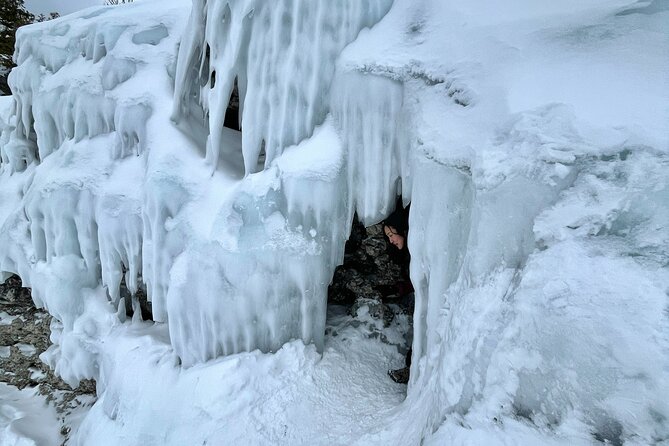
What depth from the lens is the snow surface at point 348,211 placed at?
4.83 feet

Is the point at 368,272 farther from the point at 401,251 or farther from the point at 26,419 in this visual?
the point at 26,419

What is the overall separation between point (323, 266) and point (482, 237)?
53.2 inches

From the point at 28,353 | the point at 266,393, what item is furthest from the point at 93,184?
the point at 266,393

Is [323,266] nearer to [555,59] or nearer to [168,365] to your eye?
[168,365]

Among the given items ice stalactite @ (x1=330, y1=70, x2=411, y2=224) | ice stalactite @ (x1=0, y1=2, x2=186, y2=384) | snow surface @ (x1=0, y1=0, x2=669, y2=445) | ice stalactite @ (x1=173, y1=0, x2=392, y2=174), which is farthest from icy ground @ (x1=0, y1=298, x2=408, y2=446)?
ice stalactite @ (x1=173, y1=0, x2=392, y2=174)

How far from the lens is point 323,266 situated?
2922 mm

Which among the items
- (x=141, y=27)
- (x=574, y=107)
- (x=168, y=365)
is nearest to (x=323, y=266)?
(x=168, y=365)

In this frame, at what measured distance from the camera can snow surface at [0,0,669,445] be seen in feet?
4.83

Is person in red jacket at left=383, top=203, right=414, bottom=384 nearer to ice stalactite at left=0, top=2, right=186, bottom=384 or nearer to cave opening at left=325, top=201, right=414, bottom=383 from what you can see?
cave opening at left=325, top=201, right=414, bottom=383

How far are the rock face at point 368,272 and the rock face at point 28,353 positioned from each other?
306 centimetres

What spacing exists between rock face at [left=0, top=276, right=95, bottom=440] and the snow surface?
49 centimetres

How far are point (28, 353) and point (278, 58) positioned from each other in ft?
15.7

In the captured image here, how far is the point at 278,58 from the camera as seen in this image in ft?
9.48

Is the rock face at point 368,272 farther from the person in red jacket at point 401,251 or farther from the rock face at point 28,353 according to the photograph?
the rock face at point 28,353
